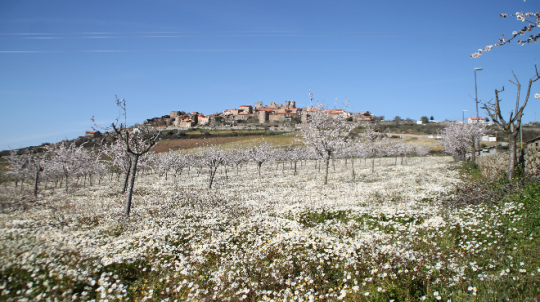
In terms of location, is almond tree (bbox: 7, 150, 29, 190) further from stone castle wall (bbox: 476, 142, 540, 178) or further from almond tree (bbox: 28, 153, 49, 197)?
stone castle wall (bbox: 476, 142, 540, 178)

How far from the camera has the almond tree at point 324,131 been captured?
2814 centimetres

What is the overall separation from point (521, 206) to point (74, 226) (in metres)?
16.4

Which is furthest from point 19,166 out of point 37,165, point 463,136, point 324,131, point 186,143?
point 463,136

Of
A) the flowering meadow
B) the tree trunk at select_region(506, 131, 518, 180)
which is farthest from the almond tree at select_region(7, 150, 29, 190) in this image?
the tree trunk at select_region(506, 131, 518, 180)

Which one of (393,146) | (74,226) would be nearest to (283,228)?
(74,226)

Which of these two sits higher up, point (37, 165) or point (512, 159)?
point (512, 159)

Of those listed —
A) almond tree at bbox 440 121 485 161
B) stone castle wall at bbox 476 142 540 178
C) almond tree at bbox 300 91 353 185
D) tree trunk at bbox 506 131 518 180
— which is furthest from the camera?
almond tree at bbox 440 121 485 161

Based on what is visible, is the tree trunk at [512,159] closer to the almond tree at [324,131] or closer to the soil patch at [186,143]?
the almond tree at [324,131]

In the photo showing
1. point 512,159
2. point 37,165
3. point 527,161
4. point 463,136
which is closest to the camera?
point 512,159

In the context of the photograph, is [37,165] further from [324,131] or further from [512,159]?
[512,159]

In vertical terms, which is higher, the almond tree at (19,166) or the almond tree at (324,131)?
the almond tree at (324,131)

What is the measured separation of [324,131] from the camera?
28.6 metres

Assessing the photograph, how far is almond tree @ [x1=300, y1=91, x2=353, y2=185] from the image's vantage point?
2814 centimetres

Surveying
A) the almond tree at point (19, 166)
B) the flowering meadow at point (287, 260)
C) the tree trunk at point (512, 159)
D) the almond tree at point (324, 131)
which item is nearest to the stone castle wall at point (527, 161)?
the tree trunk at point (512, 159)
